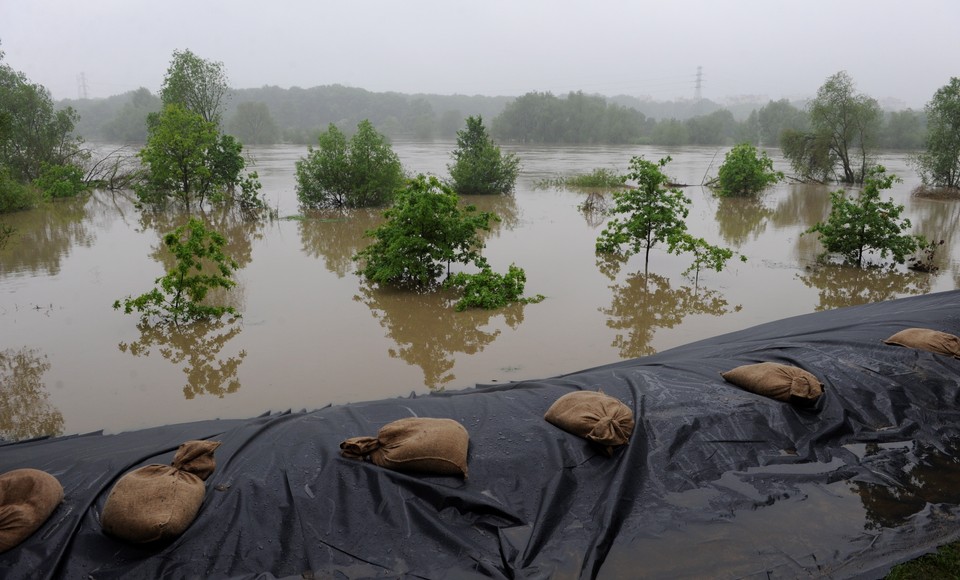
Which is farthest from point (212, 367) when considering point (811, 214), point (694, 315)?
point (811, 214)

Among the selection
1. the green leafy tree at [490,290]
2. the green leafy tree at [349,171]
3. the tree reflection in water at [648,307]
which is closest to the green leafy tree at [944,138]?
the tree reflection in water at [648,307]

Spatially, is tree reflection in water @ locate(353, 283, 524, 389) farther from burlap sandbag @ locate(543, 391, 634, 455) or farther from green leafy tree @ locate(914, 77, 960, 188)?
green leafy tree @ locate(914, 77, 960, 188)

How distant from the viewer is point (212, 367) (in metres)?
7.36

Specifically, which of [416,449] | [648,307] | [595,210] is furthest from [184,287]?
[595,210]

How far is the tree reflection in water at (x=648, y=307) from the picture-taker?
8.23 m

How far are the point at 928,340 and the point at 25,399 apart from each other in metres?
8.62

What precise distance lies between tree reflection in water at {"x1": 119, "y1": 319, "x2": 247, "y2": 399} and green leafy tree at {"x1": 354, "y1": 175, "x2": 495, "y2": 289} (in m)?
2.59

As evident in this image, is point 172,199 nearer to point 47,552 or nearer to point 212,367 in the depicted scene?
point 212,367

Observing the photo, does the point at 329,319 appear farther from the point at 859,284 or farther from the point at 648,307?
the point at 859,284

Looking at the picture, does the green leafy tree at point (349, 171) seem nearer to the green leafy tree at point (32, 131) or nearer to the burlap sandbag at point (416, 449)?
the green leafy tree at point (32, 131)

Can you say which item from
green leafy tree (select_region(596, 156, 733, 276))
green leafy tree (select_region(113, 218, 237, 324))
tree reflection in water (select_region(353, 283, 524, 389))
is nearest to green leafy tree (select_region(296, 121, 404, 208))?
tree reflection in water (select_region(353, 283, 524, 389))

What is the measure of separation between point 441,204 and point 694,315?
13.6 ft

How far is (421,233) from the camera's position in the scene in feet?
32.9

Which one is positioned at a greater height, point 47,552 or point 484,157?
point 484,157
